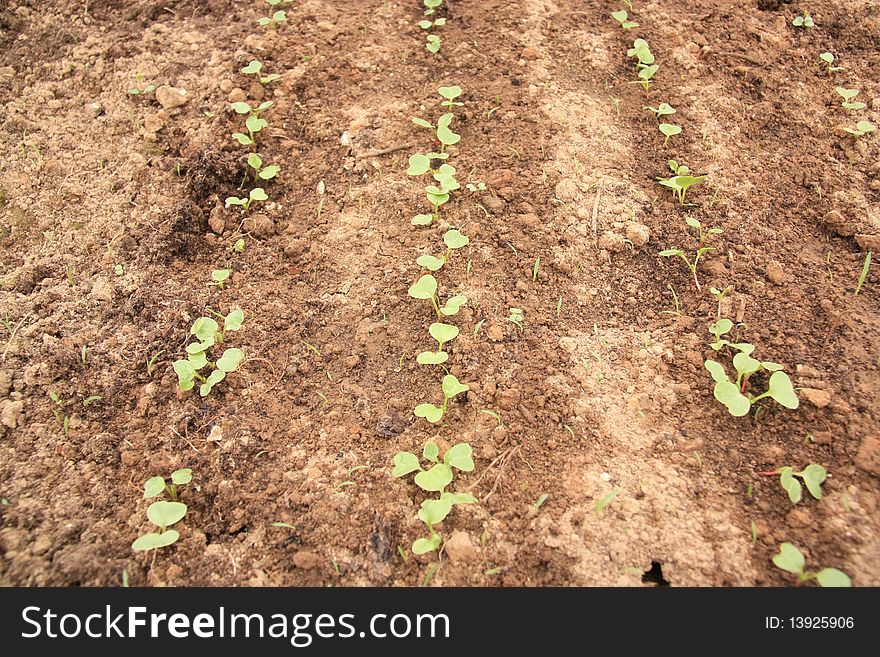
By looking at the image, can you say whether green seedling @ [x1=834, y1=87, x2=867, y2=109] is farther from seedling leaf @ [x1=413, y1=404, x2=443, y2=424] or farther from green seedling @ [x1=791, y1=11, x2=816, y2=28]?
seedling leaf @ [x1=413, y1=404, x2=443, y2=424]

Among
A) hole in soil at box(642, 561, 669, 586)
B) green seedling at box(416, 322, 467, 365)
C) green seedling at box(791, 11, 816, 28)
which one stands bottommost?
hole in soil at box(642, 561, 669, 586)

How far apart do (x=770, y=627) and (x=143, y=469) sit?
1.95 m

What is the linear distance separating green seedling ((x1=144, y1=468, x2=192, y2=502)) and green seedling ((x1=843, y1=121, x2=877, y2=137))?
3.00 metres

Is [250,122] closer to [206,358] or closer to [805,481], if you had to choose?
[206,358]

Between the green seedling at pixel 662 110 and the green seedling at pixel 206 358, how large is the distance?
2.04 meters

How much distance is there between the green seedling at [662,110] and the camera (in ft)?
9.65

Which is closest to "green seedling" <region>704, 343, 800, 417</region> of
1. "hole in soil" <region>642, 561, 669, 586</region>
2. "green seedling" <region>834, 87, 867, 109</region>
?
"hole in soil" <region>642, 561, 669, 586</region>

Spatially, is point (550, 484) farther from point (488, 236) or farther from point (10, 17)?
point (10, 17)

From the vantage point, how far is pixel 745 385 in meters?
2.20

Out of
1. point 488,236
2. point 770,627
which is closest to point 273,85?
point 488,236

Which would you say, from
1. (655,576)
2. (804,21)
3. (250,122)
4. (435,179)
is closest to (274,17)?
(250,122)

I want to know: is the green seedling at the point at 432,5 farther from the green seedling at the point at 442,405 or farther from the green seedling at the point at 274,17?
the green seedling at the point at 442,405

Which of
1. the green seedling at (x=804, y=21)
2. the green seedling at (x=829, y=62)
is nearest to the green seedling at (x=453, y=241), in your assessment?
the green seedling at (x=829, y=62)

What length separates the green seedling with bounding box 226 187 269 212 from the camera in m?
2.78
